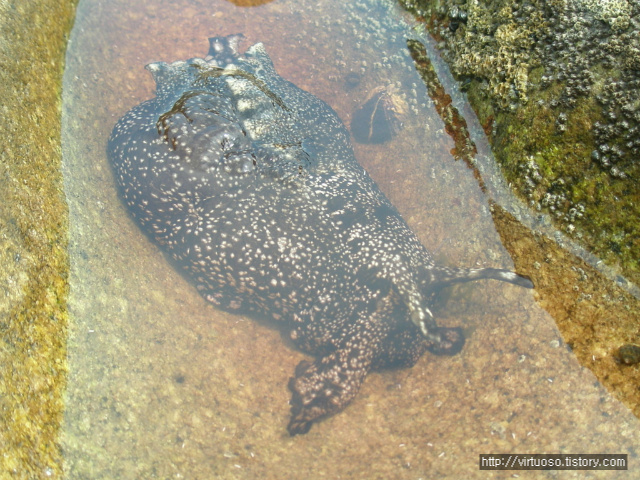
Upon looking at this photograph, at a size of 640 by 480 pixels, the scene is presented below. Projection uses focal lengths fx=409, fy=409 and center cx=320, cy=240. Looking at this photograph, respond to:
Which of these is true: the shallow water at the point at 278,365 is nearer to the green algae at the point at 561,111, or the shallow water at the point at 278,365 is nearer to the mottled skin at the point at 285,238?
the mottled skin at the point at 285,238

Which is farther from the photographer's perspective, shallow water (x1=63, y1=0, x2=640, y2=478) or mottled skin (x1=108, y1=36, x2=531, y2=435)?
mottled skin (x1=108, y1=36, x2=531, y2=435)

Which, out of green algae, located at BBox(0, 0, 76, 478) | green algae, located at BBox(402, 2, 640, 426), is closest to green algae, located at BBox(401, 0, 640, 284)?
green algae, located at BBox(402, 2, 640, 426)

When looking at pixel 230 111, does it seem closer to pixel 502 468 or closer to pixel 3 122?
pixel 3 122

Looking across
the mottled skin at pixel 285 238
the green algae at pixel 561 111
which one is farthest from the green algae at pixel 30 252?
the green algae at pixel 561 111

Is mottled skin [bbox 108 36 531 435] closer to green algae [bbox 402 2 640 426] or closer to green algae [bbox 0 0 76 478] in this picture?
green algae [bbox 402 2 640 426]

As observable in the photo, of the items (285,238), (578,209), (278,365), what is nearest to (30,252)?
(285,238)

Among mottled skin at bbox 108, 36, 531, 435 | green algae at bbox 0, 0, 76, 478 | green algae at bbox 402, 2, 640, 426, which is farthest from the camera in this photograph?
mottled skin at bbox 108, 36, 531, 435

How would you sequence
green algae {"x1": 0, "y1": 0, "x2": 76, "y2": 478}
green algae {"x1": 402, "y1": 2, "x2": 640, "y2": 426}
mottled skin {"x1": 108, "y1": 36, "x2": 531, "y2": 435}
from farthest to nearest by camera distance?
mottled skin {"x1": 108, "y1": 36, "x2": 531, "y2": 435}, green algae {"x1": 402, "y1": 2, "x2": 640, "y2": 426}, green algae {"x1": 0, "y1": 0, "x2": 76, "y2": 478}

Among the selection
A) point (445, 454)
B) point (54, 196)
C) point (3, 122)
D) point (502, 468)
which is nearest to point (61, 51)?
point (3, 122)

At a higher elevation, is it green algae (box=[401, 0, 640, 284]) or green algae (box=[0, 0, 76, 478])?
green algae (box=[401, 0, 640, 284])
